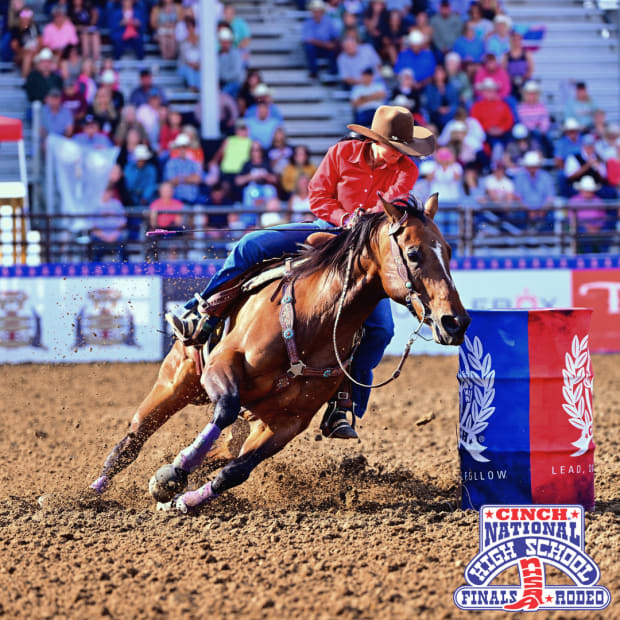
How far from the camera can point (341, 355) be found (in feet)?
15.7

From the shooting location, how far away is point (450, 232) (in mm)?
13070

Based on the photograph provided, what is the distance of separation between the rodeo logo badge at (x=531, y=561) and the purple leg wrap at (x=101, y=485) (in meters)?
2.31

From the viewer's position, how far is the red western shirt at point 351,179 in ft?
17.0

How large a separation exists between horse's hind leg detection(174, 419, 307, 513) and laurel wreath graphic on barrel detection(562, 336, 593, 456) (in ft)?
4.37

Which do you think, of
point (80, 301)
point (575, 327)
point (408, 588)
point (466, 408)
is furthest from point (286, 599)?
point (80, 301)

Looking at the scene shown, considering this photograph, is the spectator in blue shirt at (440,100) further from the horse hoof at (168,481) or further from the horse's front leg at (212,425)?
the horse hoof at (168,481)

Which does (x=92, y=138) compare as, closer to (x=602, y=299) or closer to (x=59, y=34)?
(x=59, y=34)

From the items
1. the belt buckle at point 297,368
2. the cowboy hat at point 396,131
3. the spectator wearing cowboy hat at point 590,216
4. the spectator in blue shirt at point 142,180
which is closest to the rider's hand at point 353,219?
the cowboy hat at point 396,131

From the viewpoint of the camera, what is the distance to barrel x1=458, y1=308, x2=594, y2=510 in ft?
16.0

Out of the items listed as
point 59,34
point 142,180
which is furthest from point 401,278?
point 59,34

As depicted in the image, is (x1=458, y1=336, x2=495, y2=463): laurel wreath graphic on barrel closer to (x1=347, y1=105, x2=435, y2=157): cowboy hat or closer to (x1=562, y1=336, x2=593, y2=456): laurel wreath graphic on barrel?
(x1=562, y1=336, x2=593, y2=456): laurel wreath graphic on barrel

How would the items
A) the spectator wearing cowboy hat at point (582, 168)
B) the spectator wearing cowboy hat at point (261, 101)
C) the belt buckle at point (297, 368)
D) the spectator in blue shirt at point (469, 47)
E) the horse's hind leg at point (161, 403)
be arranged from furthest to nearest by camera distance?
the spectator in blue shirt at point (469, 47) → the spectator wearing cowboy hat at point (261, 101) → the spectator wearing cowboy hat at point (582, 168) → the horse's hind leg at point (161, 403) → the belt buckle at point (297, 368)

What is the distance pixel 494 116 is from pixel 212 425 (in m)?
11.6

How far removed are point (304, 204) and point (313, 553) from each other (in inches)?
356
